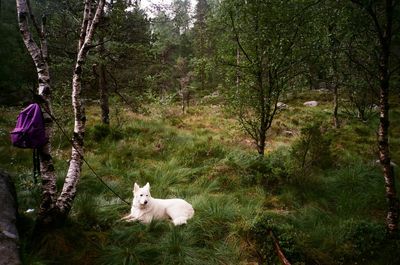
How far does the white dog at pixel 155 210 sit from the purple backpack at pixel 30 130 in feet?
7.38

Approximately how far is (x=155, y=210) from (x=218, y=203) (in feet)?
4.76

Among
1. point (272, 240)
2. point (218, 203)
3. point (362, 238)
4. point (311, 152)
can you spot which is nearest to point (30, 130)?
point (218, 203)

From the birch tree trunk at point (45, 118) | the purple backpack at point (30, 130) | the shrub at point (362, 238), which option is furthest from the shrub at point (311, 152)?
the purple backpack at point (30, 130)

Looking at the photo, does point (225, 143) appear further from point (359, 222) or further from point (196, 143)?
point (359, 222)

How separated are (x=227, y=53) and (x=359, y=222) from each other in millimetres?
6299

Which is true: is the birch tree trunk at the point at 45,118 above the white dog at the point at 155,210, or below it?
above

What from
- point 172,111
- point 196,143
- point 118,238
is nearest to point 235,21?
point 196,143

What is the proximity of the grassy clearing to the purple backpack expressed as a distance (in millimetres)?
1537

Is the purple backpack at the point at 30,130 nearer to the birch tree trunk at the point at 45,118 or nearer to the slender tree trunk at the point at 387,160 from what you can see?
the birch tree trunk at the point at 45,118

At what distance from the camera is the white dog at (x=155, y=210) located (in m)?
6.86

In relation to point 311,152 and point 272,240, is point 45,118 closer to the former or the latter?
point 272,240

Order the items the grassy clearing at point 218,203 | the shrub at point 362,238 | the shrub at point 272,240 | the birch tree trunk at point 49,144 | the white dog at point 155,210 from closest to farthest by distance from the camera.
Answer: the birch tree trunk at point 49,144 < the grassy clearing at point 218,203 < the shrub at point 272,240 < the shrub at point 362,238 < the white dog at point 155,210

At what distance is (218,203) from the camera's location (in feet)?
24.9

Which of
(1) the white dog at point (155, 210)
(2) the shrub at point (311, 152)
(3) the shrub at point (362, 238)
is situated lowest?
(3) the shrub at point (362, 238)
